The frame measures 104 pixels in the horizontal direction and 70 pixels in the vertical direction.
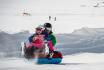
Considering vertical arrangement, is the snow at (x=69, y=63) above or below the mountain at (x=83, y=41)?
below

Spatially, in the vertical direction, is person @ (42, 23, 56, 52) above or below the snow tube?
above

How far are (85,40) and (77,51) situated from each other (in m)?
0.08

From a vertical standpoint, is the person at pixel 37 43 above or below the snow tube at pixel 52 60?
above

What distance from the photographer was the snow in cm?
128

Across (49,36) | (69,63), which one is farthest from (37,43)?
(69,63)

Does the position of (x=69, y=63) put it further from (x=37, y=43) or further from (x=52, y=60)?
(x=37, y=43)

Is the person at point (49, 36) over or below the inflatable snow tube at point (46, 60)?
over

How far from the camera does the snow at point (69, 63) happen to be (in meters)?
1.28

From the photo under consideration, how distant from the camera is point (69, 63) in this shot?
1.31 m

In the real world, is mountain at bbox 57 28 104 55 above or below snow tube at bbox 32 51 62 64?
above

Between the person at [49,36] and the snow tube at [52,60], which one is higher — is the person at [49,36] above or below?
above

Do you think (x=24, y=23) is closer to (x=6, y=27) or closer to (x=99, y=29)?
(x=6, y=27)

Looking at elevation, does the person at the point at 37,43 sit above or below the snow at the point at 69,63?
above

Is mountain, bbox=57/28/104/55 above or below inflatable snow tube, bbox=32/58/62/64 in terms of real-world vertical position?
above
